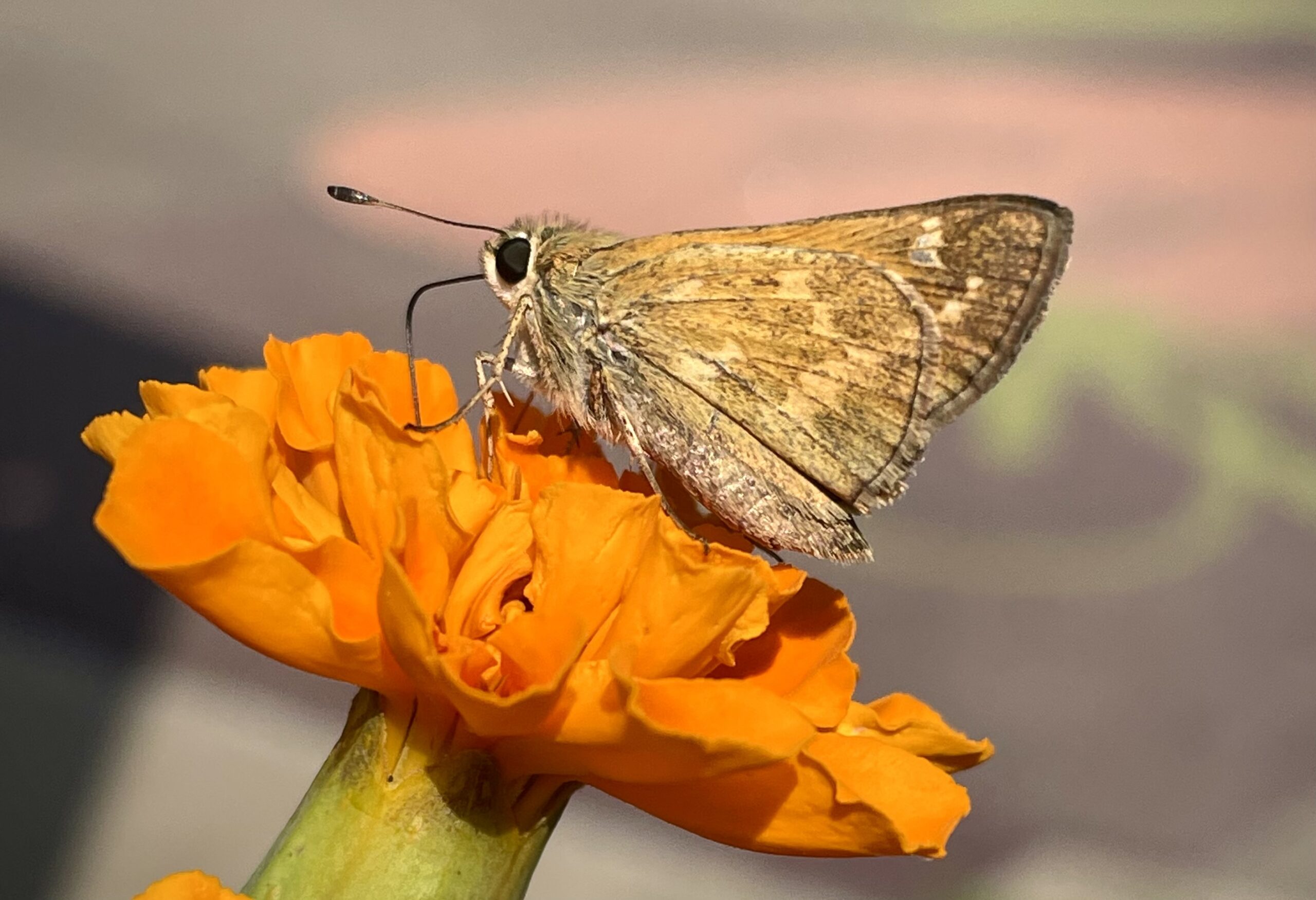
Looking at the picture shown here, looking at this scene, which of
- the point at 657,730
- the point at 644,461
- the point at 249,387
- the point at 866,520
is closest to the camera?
the point at 657,730

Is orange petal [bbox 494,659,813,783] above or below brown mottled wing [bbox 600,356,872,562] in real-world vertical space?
below

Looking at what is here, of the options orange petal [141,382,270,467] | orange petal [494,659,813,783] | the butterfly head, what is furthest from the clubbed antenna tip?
orange petal [494,659,813,783]

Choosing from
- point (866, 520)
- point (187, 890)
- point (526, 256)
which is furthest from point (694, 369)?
point (866, 520)

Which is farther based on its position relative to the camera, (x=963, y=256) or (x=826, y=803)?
(x=963, y=256)

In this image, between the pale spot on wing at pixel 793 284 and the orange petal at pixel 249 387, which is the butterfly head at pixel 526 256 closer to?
the pale spot on wing at pixel 793 284

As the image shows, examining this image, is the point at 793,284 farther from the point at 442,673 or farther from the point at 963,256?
the point at 442,673

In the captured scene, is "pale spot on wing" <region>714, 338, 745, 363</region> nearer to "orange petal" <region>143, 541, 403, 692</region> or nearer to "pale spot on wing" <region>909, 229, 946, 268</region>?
"pale spot on wing" <region>909, 229, 946, 268</region>
